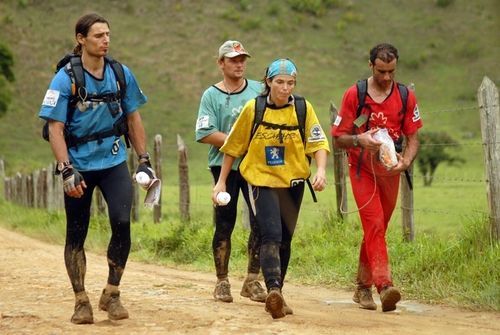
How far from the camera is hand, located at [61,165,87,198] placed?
24.5ft

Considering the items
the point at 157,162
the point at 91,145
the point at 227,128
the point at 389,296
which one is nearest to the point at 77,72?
the point at 91,145

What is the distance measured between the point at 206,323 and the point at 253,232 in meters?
1.66

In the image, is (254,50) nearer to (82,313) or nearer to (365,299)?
(365,299)

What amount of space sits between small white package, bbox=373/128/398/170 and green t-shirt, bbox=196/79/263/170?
1.22 metres

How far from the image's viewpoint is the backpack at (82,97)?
763 cm

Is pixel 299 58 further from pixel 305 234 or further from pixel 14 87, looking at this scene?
pixel 305 234

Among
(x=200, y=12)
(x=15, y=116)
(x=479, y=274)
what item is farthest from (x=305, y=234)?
(x=200, y=12)

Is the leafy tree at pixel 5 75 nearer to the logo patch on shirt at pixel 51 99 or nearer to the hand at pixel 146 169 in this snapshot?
the hand at pixel 146 169

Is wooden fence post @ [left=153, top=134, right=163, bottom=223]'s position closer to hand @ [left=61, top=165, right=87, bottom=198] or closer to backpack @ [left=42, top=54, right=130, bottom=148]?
backpack @ [left=42, top=54, right=130, bottom=148]

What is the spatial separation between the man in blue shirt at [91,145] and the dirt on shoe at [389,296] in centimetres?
Answer: 196

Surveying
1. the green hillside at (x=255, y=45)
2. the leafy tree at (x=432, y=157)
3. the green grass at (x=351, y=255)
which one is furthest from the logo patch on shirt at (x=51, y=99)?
the green hillside at (x=255, y=45)

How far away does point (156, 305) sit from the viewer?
8500 mm

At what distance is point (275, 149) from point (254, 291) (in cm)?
147

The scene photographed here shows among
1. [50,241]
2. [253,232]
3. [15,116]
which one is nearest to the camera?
[253,232]
